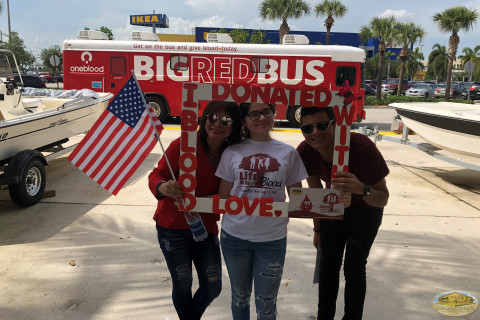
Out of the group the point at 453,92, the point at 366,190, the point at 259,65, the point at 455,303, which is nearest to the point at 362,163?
the point at 366,190

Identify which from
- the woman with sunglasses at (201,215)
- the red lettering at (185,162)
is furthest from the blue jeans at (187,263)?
the red lettering at (185,162)

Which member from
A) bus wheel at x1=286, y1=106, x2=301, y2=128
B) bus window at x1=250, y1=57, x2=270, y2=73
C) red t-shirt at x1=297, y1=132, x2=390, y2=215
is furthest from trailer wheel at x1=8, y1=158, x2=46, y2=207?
bus wheel at x1=286, y1=106, x2=301, y2=128

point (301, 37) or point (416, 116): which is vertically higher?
point (301, 37)

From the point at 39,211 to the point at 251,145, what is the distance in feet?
13.5

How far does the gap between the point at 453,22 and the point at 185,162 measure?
33.2 m

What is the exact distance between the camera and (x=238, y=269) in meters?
2.19

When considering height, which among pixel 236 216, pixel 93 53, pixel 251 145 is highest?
pixel 93 53

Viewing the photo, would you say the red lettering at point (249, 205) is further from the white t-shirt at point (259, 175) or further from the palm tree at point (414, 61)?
the palm tree at point (414, 61)

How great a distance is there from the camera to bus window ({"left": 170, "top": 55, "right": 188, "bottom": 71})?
12.3 meters

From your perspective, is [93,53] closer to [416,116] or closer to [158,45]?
[158,45]

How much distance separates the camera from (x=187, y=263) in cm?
239

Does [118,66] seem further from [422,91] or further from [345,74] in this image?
[422,91]

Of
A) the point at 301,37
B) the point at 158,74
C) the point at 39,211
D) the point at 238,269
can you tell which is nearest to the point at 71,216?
the point at 39,211

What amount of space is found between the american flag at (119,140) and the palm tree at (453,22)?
31.0 meters
